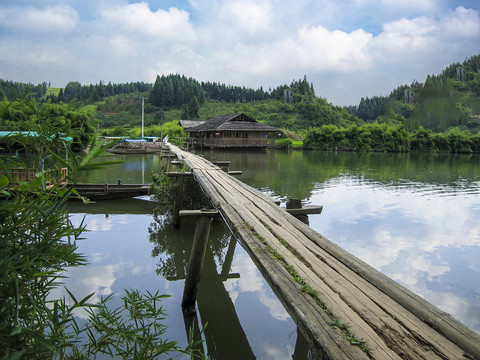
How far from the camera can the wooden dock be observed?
69.0 inches

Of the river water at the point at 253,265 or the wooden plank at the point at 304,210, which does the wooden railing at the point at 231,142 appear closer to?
the river water at the point at 253,265

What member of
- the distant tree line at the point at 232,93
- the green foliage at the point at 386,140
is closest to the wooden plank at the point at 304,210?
the green foliage at the point at 386,140

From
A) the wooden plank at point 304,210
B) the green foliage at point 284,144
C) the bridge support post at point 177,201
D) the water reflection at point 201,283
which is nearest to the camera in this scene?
the water reflection at point 201,283

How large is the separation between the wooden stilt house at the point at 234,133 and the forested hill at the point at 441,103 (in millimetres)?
31981

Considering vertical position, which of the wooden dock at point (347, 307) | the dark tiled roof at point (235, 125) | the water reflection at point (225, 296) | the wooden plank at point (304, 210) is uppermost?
the dark tiled roof at point (235, 125)

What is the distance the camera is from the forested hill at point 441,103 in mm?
66625

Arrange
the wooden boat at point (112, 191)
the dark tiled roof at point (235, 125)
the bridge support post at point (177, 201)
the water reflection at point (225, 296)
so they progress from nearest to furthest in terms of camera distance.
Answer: the water reflection at point (225, 296) < the bridge support post at point (177, 201) < the wooden boat at point (112, 191) < the dark tiled roof at point (235, 125)

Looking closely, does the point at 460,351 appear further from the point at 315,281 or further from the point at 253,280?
the point at 253,280

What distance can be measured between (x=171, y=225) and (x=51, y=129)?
7582 millimetres

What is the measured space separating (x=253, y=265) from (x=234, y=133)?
116 feet

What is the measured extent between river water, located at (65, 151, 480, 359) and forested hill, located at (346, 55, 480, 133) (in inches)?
2161

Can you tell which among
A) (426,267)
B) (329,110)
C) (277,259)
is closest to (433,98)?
(329,110)

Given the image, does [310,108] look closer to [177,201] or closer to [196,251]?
[177,201]

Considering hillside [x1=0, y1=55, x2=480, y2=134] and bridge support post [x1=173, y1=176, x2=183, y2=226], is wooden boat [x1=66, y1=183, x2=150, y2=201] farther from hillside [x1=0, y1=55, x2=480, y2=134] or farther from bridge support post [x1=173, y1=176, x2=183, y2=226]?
hillside [x1=0, y1=55, x2=480, y2=134]
